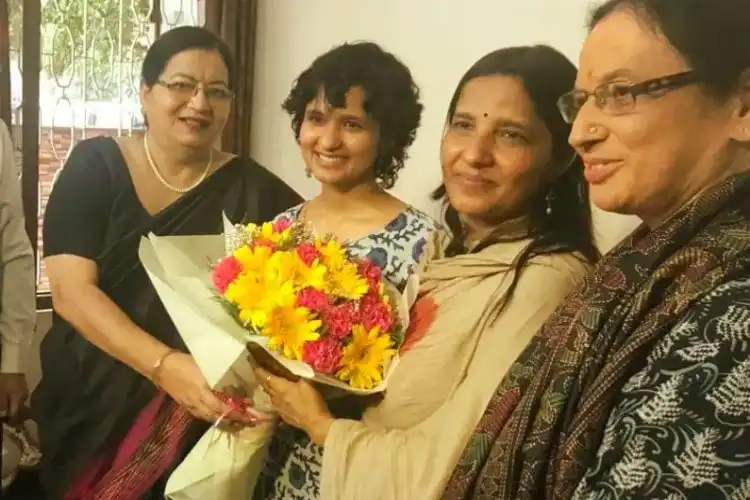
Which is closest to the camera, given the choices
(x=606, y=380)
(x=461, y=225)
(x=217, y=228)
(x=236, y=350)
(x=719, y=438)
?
(x=719, y=438)

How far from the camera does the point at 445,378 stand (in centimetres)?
100

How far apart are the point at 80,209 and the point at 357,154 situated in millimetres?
597

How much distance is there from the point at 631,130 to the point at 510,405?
32 cm

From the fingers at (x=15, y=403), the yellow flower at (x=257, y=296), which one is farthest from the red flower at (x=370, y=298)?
the fingers at (x=15, y=403)

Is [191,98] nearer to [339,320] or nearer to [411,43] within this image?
[411,43]

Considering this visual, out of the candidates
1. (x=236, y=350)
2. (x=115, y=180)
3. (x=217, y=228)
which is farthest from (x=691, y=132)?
(x=115, y=180)

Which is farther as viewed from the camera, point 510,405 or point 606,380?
point 510,405

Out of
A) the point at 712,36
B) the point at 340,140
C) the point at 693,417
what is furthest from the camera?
the point at 340,140

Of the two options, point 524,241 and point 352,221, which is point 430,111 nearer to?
point 352,221

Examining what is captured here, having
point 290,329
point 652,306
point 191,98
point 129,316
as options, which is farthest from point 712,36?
point 129,316

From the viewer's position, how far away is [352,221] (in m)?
1.30

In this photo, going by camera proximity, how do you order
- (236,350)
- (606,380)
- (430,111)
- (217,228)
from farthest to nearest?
(217,228)
(430,111)
(236,350)
(606,380)

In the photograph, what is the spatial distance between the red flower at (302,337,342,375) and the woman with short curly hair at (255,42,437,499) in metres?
0.21

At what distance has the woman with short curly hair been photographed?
4.05ft
